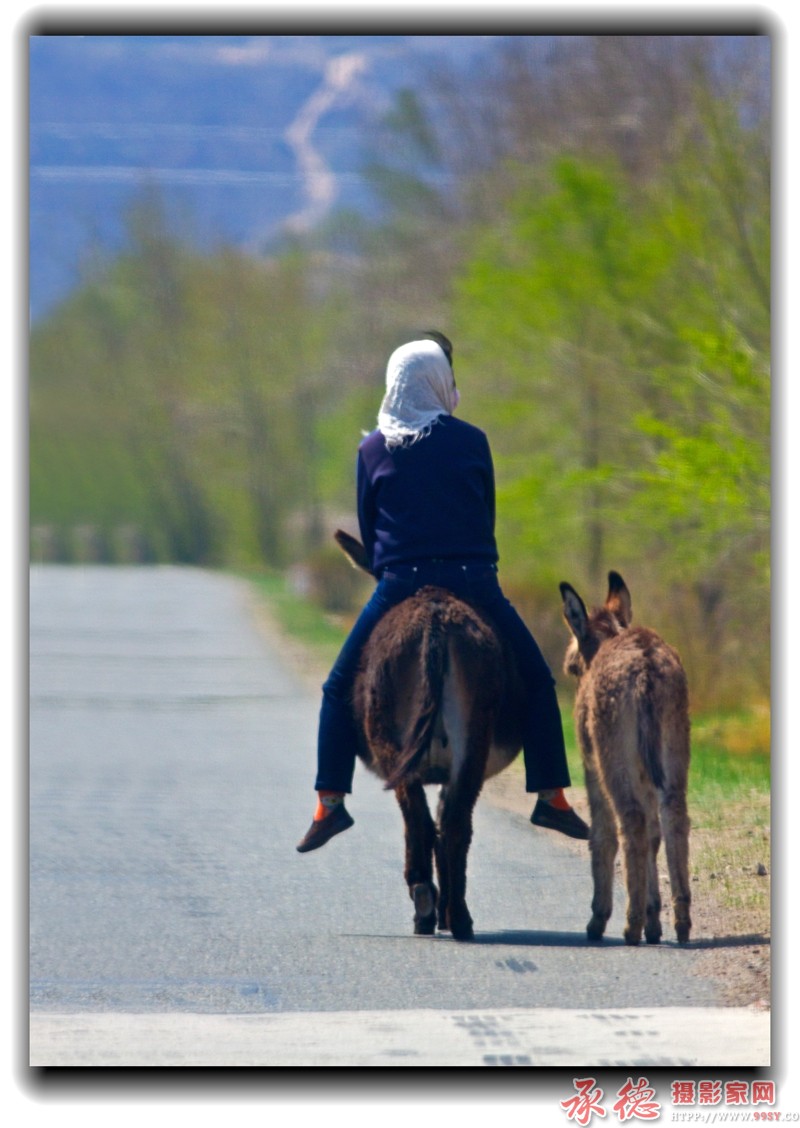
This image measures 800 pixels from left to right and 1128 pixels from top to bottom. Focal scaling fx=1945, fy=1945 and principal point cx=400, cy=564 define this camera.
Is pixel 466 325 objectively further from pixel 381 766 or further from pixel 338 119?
pixel 381 766

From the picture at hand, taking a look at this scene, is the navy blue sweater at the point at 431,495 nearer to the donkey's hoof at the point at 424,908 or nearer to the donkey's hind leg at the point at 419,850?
the donkey's hind leg at the point at 419,850

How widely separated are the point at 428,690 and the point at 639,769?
2.67 feet

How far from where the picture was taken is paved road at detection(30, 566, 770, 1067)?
584 cm

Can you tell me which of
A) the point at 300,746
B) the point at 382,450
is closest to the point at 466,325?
the point at 300,746

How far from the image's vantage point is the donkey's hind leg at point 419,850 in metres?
6.95

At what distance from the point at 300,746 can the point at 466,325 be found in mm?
6844

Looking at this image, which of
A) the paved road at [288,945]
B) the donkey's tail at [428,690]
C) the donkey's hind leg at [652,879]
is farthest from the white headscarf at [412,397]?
the paved road at [288,945]

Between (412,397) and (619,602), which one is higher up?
(412,397)

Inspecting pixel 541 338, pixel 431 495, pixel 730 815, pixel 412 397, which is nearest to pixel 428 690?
pixel 431 495

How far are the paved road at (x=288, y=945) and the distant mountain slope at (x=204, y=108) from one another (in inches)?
102

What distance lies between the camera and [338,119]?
11.9 m

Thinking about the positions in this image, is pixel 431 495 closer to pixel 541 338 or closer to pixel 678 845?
pixel 678 845

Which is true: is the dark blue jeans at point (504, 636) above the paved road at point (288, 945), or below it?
above

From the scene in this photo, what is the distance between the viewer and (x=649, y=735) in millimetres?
6910
